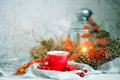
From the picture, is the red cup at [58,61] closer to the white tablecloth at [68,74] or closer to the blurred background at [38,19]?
→ the white tablecloth at [68,74]

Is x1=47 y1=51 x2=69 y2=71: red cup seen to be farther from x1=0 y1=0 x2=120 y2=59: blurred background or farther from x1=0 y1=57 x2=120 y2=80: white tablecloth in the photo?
x1=0 y1=0 x2=120 y2=59: blurred background

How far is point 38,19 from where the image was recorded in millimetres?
1442

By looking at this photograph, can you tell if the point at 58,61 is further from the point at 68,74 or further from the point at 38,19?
the point at 38,19

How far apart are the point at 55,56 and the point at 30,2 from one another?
31 cm

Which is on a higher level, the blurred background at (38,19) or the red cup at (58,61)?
the blurred background at (38,19)

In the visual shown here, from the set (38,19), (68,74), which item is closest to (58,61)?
(68,74)

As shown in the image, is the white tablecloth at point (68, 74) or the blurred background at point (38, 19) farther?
the blurred background at point (38, 19)

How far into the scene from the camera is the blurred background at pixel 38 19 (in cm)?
143

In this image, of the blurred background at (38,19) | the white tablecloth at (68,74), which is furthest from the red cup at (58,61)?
the blurred background at (38,19)

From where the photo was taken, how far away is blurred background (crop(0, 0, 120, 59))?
4.70 ft

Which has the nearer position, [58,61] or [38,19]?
[58,61]

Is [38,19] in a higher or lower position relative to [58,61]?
higher

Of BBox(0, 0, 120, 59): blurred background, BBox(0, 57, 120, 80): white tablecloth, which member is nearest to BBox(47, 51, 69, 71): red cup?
BBox(0, 57, 120, 80): white tablecloth

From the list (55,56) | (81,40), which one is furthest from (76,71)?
(81,40)
